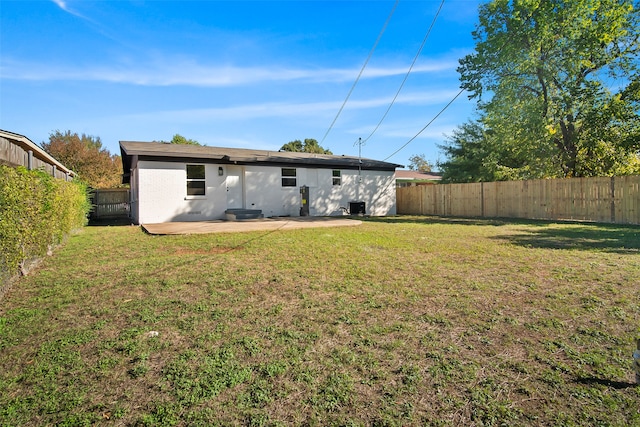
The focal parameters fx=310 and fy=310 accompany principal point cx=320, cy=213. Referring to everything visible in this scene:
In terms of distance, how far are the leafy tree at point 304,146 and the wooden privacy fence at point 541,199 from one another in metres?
28.3

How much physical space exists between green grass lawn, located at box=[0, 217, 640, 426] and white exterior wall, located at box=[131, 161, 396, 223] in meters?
8.40

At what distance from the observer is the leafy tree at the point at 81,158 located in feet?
89.3

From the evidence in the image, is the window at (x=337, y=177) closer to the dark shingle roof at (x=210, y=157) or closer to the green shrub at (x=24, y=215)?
the dark shingle roof at (x=210, y=157)

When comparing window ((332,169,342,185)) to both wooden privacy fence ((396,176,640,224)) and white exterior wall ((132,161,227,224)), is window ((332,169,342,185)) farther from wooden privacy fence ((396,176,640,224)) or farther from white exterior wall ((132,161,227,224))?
white exterior wall ((132,161,227,224))

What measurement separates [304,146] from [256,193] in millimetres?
33955

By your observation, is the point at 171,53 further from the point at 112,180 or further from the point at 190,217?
the point at 112,180

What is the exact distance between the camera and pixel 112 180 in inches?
1204

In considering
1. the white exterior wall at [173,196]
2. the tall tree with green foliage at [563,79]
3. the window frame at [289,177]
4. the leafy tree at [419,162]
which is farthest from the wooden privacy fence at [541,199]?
→ the leafy tree at [419,162]

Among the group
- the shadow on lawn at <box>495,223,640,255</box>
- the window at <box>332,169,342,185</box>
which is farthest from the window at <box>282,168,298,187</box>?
the shadow on lawn at <box>495,223,640,255</box>

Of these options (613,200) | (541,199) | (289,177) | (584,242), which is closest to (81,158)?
(289,177)

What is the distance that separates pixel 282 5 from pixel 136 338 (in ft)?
37.4

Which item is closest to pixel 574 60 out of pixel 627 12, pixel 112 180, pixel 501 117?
pixel 627 12

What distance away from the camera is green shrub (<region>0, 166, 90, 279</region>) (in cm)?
384

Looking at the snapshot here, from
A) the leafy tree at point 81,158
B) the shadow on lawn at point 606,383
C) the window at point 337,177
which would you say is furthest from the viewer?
the leafy tree at point 81,158
